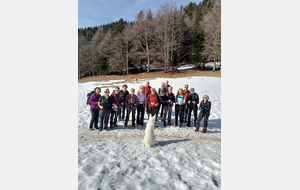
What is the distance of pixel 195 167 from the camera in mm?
3426

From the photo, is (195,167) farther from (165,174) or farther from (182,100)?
(182,100)

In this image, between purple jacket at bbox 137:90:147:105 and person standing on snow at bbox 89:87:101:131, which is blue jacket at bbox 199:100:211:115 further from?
person standing on snow at bbox 89:87:101:131

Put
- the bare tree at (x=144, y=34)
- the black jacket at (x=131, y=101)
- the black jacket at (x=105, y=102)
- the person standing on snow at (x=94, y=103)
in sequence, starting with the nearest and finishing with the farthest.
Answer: the black jacket at (x=105, y=102) < the person standing on snow at (x=94, y=103) < the black jacket at (x=131, y=101) < the bare tree at (x=144, y=34)

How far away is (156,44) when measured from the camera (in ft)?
97.0

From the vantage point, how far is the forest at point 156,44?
2689 cm

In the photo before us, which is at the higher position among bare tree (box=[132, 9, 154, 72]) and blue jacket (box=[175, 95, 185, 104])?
bare tree (box=[132, 9, 154, 72])

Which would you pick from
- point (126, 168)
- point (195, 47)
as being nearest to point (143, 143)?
point (126, 168)

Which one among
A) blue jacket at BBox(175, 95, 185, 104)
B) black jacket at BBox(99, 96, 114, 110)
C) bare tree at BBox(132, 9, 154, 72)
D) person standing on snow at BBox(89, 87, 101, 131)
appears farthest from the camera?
bare tree at BBox(132, 9, 154, 72)

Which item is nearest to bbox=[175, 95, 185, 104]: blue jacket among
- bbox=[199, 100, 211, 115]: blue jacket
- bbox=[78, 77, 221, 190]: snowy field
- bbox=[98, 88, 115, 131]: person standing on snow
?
bbox=[199, 100, 211, 115]: blue jacket

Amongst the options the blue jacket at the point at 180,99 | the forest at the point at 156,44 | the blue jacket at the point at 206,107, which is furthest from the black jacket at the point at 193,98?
the forest at the point at 156,44

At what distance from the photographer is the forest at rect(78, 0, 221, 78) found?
26891 millimetres

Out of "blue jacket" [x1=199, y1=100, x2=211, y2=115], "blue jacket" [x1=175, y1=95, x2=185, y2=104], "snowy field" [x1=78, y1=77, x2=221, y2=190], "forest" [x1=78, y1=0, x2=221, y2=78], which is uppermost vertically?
"forest" [x1=78, y1=0, x2=221, y2=78]

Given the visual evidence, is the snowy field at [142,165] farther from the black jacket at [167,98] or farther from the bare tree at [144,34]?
the bare tree at [144,34]

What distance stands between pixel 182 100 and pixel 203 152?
10.0ft
